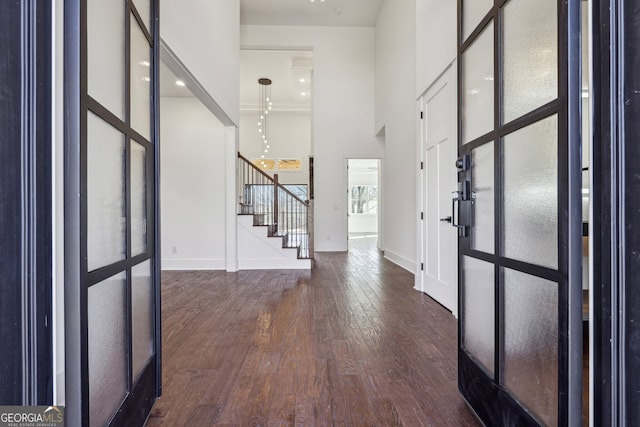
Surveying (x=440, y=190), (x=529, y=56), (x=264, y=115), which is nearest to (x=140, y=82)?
(x=529, y=56)

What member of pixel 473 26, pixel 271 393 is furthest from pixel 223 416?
pixel 473 26

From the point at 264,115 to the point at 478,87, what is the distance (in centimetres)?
1050

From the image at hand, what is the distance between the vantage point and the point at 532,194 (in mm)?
1339

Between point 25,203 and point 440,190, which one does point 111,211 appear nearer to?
point 25,203

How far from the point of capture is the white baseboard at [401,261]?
18.1 ft

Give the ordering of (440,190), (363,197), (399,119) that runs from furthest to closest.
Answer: (363,197) → (399,119) → (440,190)

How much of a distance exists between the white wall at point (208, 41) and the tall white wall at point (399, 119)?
2.94m

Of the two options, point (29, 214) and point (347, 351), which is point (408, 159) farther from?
point (29, 214)

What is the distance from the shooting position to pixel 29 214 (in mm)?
849

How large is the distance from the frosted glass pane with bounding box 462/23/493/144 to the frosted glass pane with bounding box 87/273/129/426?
1.93m

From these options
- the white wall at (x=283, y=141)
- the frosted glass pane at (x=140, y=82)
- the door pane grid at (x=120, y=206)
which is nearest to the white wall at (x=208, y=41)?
the frosted glass pane at (x=140, y=82)

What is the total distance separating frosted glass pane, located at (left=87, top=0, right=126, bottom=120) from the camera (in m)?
1.15

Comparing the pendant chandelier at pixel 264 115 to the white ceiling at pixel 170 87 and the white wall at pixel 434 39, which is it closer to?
the white ceiling at pixel 170 87

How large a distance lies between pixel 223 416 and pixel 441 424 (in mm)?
1101
